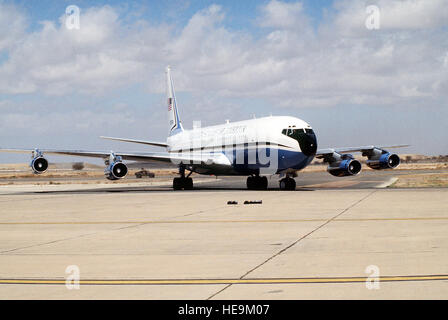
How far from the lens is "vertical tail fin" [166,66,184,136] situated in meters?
50.7

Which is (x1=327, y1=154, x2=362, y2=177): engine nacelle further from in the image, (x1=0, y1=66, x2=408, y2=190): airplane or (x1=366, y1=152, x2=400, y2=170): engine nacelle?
(x1=366, y1=152, x2=400, y2=170): engine nacelle

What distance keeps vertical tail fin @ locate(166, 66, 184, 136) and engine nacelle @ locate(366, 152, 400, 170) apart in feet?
60.4

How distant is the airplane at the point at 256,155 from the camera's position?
109 ft

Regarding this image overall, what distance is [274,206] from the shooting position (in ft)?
70.9

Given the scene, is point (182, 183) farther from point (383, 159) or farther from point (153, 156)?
point (383, 159)

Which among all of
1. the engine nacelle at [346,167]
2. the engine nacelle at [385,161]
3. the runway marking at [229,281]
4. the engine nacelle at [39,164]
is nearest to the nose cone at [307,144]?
the engine nacelle at [346,167]

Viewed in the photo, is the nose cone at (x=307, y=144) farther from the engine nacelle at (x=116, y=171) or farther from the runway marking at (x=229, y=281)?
the runway marking at (x=229, y=281)

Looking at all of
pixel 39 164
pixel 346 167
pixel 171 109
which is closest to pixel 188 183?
pixel 39 164

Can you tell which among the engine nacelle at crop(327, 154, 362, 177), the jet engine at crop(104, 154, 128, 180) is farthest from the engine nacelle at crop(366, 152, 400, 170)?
the jet engine at crop(104, 154, 128, 180)

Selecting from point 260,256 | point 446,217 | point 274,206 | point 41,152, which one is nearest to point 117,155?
point 41,152

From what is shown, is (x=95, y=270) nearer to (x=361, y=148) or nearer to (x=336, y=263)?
(x=336, y=263)

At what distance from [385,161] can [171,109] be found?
21039 mm

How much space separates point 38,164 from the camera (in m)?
37.5

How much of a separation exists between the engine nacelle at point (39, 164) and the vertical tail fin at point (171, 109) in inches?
586
